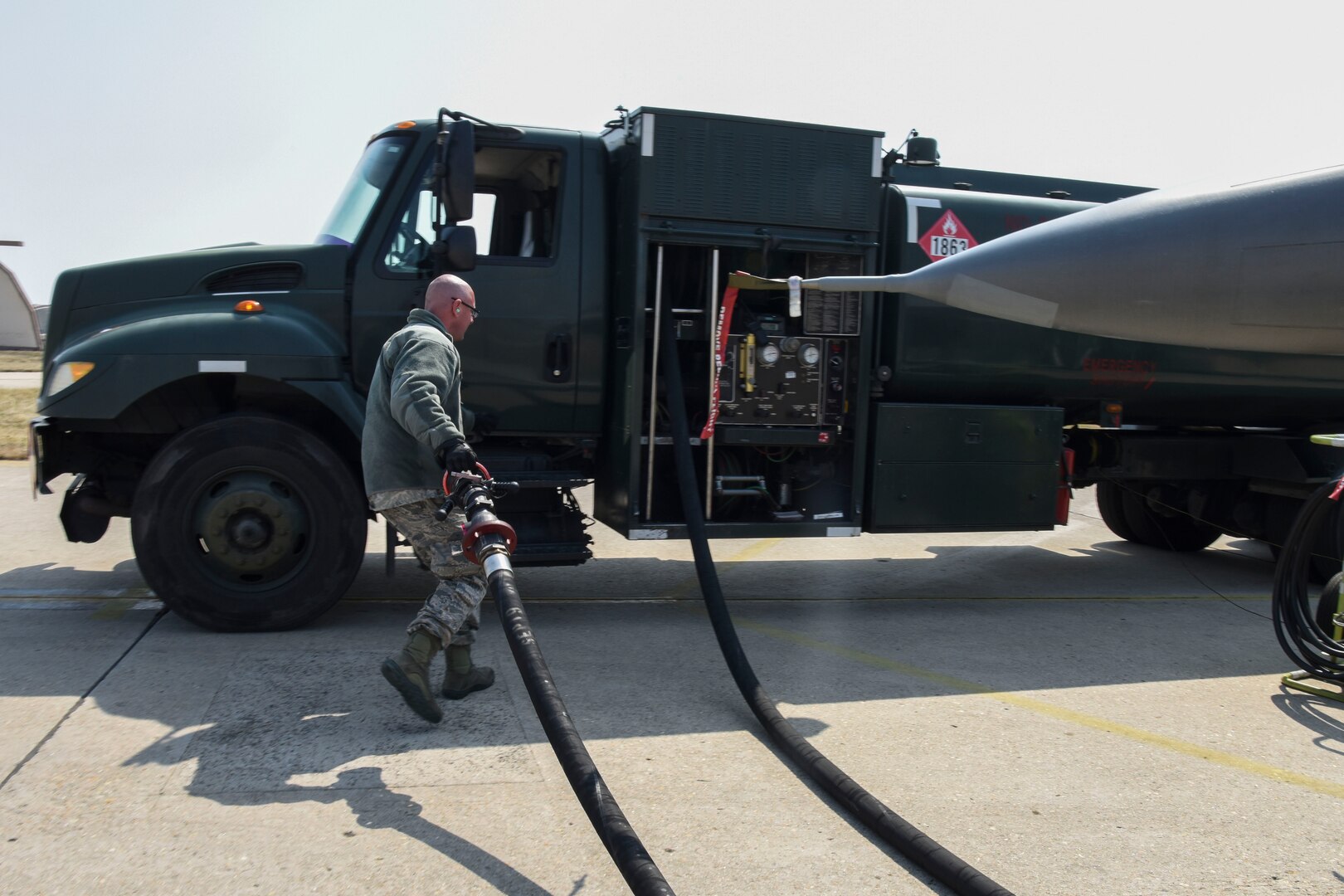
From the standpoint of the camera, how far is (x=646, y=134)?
609 centimetres

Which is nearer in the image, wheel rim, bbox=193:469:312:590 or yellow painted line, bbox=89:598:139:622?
wheel rim, bbox=193:469:312:590

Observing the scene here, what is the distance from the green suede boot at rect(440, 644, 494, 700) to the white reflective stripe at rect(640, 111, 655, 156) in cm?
290

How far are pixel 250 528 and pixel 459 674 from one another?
168 centimetres

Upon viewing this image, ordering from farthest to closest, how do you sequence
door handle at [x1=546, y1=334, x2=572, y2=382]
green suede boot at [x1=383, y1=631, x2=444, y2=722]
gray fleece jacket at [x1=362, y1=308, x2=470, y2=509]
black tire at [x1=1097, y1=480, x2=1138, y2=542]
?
black tire at [x1=1097, y1=480, x2=1138, y2=542] → door handle at [x1=546, y1=334, x2=572, y2=382] → gray fleece jacket at [x1=362, y1=308, x2=470, y2=509] → green suede boot at [x1=383, y1=631, x2=444, y2=722]

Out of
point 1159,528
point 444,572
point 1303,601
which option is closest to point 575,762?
point 444,572

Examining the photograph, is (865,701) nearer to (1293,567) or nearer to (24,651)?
(1293,567)

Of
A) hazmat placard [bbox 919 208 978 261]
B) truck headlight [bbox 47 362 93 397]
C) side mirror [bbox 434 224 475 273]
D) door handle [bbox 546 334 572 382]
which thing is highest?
hazmat placard [bbox 919 208 978 261]

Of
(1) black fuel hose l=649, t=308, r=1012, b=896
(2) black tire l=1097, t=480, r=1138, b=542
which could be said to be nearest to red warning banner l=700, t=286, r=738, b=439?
(1) black fuel hose l=649, t=308, r=1012, b=896

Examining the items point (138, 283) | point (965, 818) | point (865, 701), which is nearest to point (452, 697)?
point (865, 701)

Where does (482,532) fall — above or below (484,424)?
below

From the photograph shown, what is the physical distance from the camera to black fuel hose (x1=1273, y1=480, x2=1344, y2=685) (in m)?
5.63

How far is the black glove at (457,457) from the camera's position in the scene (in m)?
4.28

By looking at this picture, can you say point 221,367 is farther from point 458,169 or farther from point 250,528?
point 458,169

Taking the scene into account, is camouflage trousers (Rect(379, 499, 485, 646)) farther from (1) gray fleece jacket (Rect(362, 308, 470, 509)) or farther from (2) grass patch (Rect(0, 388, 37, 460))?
(2) grass patch (Rect(0, 388, 37, 460))
